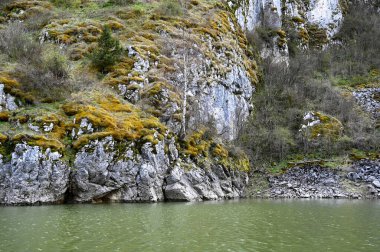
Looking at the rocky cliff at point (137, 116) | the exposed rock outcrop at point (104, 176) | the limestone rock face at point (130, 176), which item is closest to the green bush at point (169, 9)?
the rocky cliff at point (137, 116)

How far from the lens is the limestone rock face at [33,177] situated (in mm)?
24719

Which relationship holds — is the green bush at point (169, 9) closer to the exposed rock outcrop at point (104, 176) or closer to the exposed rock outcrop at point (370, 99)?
the exposed rock outcrop at point (104, 176)

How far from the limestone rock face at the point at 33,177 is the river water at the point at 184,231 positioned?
4402 mm

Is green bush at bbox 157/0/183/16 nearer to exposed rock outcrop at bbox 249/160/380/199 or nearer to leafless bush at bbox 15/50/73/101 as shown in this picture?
leafless bush at bbox 15/50/73/101

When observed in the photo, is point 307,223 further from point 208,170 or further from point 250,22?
point 250,22

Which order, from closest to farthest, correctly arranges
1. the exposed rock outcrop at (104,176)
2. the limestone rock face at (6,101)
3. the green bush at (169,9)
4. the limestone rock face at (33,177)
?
the limestone rock face at (33,177) < the exposed rock outcrop at (104,176) < the limestone rock face at (6,101) < the green bush at (169,9)

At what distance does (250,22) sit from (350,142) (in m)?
33.9

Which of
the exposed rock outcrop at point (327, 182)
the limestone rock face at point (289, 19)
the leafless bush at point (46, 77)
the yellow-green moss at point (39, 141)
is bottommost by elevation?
the exposed rock outcrop at point (327, 182)

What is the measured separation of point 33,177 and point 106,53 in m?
18.3

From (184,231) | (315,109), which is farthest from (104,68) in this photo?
(315,109)

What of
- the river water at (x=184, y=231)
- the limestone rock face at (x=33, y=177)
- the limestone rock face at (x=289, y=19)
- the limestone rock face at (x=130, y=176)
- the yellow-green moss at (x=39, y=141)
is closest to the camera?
the river water at (x=184, y=231)

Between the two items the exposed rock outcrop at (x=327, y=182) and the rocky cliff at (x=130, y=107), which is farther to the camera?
the exposed rock outcrop at (x=327, y=182)

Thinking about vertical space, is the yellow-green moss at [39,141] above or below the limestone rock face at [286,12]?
below

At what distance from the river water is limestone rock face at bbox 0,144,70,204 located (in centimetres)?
440
